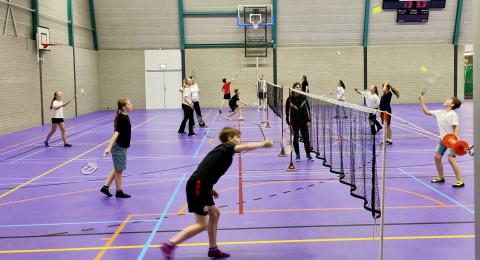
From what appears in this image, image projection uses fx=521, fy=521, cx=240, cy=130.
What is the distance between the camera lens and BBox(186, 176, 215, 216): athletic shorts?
6.01 m

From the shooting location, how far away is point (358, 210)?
→ 8.41m

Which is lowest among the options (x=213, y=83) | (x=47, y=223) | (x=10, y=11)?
(x=47, y=223)

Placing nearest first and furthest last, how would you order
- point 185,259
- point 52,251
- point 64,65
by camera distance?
point 185,259
point 52,251
point 64,65

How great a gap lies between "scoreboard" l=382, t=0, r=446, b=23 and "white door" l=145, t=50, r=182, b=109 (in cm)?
1452

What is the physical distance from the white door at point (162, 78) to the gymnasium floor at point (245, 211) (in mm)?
20828

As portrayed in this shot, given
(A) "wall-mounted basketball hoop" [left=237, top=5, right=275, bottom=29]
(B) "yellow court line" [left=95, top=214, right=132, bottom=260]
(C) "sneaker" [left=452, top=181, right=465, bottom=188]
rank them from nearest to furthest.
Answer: (B) "yellow court line" [left=95, top=214, right=132, bottom=260], (C) "sneaker" [left=452, top=181, right=465, bottom=188], (A) "wall-mounted basketball hoop" [left=237, top=5, right=275, bottom=29]

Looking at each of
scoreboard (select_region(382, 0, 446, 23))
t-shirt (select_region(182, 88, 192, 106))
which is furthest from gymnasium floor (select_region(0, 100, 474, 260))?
scoreboard (select_region(382, 0, 446, 23))

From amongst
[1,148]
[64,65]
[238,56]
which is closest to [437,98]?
[238,56]

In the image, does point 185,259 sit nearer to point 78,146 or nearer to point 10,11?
point 78,146

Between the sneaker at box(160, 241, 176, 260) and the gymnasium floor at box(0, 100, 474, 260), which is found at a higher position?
the sneaker at box(160, 241, 176, 260)

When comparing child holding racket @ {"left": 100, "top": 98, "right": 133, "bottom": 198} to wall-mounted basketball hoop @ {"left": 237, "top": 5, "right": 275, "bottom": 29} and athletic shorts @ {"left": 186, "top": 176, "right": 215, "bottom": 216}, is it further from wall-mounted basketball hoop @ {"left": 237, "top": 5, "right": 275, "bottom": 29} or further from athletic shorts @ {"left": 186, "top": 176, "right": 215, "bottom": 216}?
wall-mounted basketball hoop @ {"left": 237, "top": 5, "right": 275, "bottom": 29}

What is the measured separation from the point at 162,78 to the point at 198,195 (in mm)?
30623

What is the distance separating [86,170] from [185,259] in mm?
5058

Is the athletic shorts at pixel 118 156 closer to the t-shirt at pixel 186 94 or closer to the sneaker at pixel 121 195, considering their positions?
the sneaker at pixel 121 195
